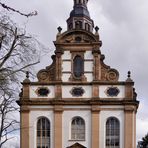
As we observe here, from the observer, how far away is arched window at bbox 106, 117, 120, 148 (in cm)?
4809

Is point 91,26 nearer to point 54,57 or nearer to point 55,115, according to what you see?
point 54,57

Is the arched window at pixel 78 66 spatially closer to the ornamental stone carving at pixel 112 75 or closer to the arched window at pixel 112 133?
the ornamental stone carving at pixel 112 75

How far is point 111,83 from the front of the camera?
49219 mm

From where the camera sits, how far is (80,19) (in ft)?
188

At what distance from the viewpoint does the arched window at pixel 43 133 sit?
48.4 metres

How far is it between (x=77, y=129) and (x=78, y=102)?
236cm

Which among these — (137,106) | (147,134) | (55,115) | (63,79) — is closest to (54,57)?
(63,79)

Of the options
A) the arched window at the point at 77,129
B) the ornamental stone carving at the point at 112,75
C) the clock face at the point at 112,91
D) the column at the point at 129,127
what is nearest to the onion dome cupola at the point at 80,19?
the ornamental stone carving at the point at 112,75

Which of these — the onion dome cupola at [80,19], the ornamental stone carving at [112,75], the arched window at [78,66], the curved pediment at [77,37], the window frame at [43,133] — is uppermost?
the onion dome cupola at [80,19]

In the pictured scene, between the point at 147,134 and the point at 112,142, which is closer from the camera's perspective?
the point at 112,142

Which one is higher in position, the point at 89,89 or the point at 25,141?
the point at 89,89

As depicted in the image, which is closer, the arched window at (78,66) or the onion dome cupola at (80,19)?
the arched window at (78,66)

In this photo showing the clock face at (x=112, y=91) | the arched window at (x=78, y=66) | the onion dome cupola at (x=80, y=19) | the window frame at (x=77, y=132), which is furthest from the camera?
the onion dome cupola at (x=80, y=19)

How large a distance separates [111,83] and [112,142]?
5.21 meters
